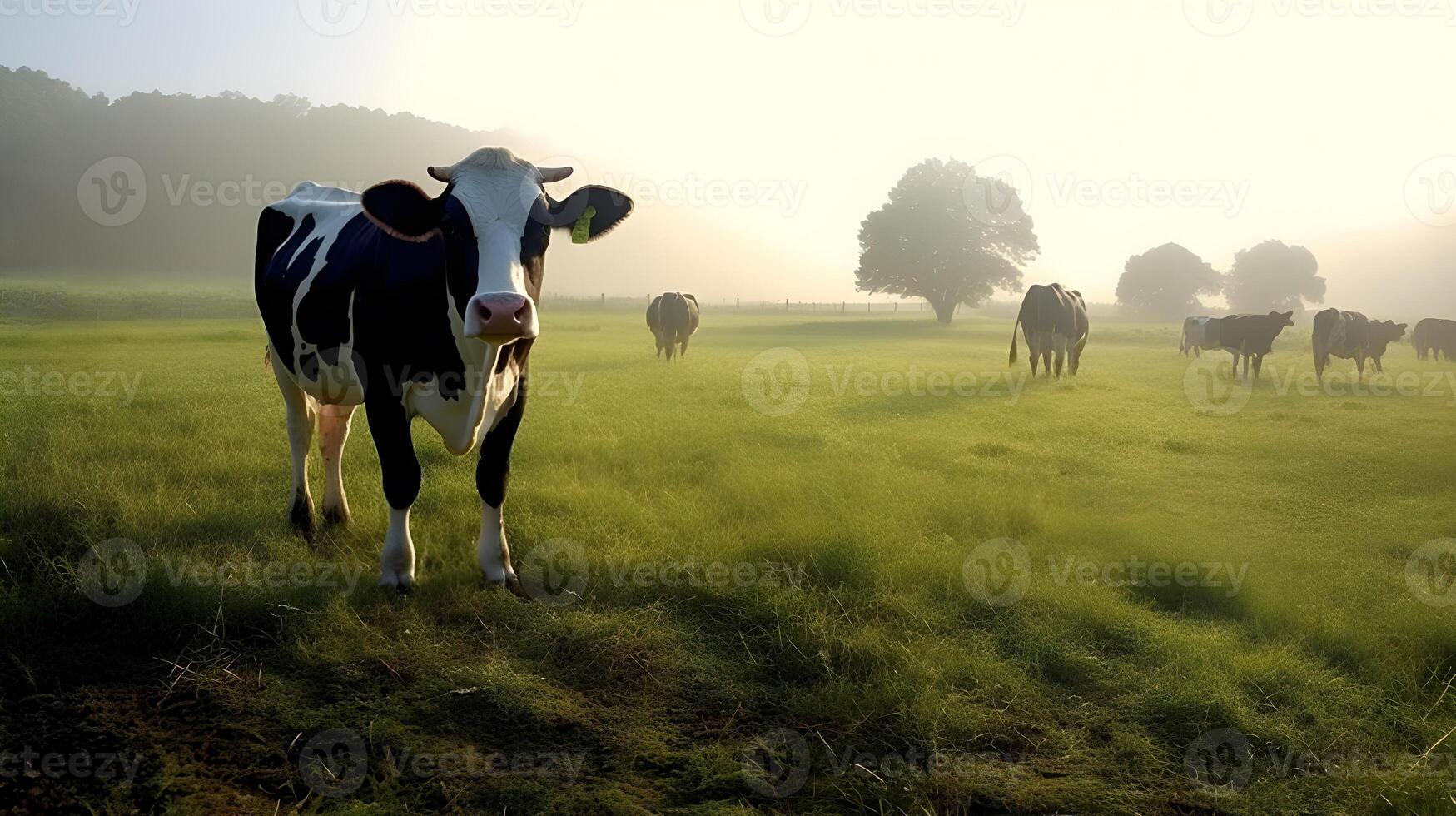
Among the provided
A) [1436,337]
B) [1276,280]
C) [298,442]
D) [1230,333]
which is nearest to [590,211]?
[298,442]

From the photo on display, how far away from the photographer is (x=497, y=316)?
369cm

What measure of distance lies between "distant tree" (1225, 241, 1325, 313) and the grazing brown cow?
5946cm

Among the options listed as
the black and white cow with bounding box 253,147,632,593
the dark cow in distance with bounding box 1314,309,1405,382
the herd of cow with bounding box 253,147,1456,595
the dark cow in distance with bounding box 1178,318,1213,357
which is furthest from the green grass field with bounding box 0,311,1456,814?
the dark cow in distance with bounding box 1178,318,1213,357

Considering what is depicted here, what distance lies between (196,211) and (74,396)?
91719mm

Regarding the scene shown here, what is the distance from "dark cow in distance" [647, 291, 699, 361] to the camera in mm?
19797

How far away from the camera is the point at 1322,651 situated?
4141 millimetres

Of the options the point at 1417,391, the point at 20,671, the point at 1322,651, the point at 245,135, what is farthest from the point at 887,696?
the point at 245,135

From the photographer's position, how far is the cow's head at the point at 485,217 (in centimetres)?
412

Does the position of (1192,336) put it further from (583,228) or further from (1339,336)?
(583,228)

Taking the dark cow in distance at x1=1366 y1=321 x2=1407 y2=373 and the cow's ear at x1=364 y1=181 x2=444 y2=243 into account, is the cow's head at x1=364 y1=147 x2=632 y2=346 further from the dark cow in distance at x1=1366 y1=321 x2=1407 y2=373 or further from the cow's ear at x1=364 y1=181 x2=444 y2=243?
the dark cow in distance at x1=1366 y1=321 x2=1407 y2=373

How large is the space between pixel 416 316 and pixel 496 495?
4.11 ft

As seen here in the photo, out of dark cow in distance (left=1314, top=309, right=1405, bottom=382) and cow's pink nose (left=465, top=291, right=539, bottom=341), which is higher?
→ dark cow in distance (left=1314, top=309, right=1405, bottom=382)

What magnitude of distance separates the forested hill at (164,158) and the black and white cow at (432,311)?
171ft

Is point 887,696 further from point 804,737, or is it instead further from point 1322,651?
point 1322,651
